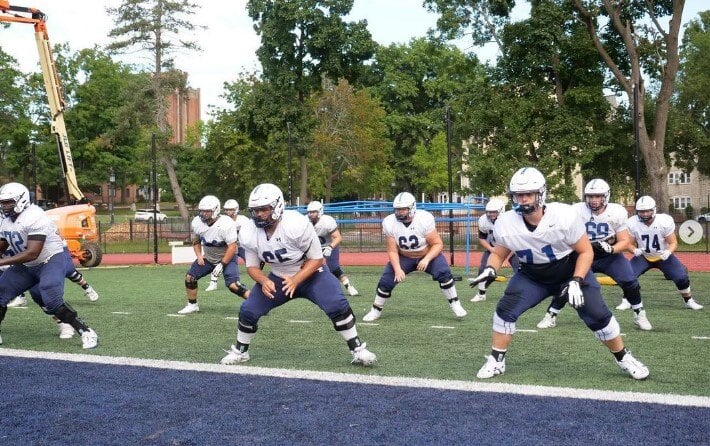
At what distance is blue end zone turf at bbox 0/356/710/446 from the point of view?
5.27m

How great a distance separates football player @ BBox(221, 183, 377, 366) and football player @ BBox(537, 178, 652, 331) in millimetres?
3629

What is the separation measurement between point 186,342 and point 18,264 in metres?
2.20

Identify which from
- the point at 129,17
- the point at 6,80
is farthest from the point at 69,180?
the point at 6,80

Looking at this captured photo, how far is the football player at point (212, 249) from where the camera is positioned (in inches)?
490

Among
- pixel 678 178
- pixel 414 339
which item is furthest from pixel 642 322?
pixel 678 178

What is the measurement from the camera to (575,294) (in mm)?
6340

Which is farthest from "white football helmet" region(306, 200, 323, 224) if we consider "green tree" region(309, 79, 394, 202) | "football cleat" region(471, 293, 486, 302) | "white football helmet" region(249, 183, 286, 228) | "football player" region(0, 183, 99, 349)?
"green tree" region(309, 79, 394, 202)

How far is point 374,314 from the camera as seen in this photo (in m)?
11.5

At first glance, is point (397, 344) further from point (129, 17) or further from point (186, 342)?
point (129, 17)

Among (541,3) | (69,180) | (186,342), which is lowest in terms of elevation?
(186,342)

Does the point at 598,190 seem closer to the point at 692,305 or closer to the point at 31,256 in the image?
the point at 692,305

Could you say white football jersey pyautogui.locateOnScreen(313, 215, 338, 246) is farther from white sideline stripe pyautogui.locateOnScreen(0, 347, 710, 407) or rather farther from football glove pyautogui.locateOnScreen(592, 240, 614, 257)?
white sideline stripe pyautogui.locateOnScreen(0, 347, 710, 407)

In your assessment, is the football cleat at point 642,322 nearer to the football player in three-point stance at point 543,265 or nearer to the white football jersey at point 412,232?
the white football jersey at point 412,232

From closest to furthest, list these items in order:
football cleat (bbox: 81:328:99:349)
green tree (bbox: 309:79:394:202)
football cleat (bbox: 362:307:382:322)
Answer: football cleat (bbox: 81:328:99:349) < football cleat (bbox: 362:307:382:322) < green tree (bbox: 309:79:394:202)
